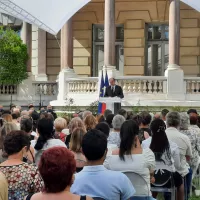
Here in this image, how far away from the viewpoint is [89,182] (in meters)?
4.73

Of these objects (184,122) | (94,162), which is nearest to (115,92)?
(184,122)

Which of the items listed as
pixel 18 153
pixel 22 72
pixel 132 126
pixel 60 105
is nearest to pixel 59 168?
pixel 18 153

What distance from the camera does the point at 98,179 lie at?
15.5 ft

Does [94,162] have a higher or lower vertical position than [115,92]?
lower

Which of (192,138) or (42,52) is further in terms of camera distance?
(42,52)

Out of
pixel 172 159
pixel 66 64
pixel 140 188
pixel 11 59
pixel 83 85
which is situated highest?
Result: pixel 11 59

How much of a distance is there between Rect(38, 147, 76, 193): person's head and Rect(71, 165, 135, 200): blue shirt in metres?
0.77

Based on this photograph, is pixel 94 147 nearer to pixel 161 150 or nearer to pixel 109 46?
pixel 161 150

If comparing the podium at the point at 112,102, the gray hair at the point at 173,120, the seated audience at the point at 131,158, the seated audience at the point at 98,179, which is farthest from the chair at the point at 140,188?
the podium at the point at 112,102

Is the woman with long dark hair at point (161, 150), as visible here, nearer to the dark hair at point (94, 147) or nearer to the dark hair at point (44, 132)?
the dark hair at point (44, 132)

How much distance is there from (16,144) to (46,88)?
72.4 feet

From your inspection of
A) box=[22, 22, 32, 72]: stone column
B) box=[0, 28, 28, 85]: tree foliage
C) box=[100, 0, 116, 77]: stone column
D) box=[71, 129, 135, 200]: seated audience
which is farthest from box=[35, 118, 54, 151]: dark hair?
box=[22, 22, 32, 72]: stone column

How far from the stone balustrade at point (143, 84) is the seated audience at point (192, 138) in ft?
50.4

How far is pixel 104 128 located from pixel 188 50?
856 inches
